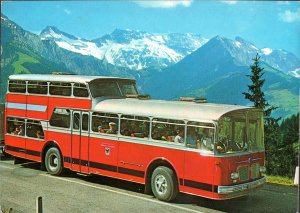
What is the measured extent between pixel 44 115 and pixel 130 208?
4788 mm

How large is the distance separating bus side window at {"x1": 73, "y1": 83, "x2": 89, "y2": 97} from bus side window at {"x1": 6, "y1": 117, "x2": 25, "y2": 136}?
102 inches

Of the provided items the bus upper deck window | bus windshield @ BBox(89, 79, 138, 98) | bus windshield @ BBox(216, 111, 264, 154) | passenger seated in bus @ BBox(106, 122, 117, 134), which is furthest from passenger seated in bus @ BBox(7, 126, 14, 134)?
bus windshield @ BBox(216, 111, 264, 154)

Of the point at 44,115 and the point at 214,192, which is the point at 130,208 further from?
the point at 44,115

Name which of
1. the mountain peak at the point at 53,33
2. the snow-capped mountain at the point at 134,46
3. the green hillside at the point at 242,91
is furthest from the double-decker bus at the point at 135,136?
the green hillside at the point at 242,91

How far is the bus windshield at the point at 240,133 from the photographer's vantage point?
324 inches

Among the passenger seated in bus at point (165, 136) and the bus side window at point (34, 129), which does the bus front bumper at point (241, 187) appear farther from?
the bus side window at point (34, 129)

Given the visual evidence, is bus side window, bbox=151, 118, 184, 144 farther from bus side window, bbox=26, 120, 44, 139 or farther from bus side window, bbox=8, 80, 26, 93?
bus side window, bbox=8, 80, 26, 93

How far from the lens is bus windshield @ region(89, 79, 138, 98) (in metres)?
11.0

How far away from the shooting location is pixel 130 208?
847cm

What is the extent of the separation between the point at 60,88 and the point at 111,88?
149cm

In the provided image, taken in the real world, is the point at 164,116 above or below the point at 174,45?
below

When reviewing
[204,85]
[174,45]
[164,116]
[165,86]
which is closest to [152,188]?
[164,116]

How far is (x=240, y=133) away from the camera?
8719mm

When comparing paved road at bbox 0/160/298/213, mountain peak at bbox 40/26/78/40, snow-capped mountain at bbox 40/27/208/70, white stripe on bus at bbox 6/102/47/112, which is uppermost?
mountain peak at bbox 40/26/78/40
